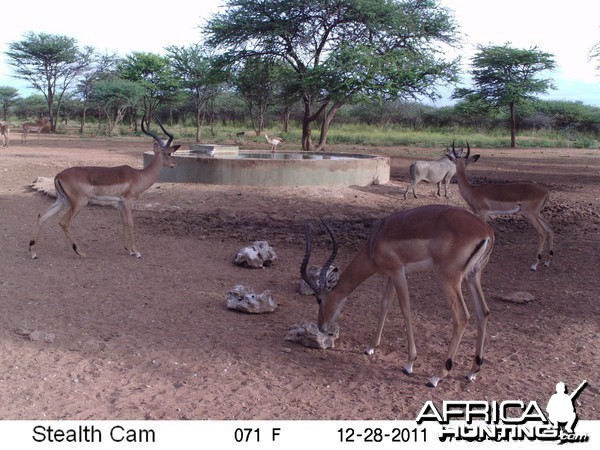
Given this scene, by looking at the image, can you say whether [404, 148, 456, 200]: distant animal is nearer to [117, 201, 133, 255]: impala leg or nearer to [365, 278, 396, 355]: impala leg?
[117, 201, 133, 255]: impala leg

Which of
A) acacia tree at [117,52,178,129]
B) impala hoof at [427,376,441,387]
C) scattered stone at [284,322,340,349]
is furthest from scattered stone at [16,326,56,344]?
acacia tree at [117,52,178,129]

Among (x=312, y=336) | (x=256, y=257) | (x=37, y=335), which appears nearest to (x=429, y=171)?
(x=256, y=257)

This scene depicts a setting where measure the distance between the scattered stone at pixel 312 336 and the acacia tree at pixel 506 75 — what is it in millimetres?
31793

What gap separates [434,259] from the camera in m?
4.62

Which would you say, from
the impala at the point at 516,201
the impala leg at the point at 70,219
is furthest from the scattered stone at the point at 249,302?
the impala at the point at 516,201

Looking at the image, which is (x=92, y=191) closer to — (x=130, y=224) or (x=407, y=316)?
(x=130, y=224)

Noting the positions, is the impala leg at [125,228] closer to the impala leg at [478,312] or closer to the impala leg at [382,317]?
the impala leg at [382,317]

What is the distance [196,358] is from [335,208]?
7.01m

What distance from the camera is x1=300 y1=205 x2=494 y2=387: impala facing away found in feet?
14.9

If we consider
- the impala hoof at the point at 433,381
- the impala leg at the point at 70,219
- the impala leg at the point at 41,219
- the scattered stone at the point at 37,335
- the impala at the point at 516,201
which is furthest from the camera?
the impala at the point at 516,201

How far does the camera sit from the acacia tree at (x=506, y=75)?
1363 inches

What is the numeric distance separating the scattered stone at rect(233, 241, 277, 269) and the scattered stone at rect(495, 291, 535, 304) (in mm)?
2811

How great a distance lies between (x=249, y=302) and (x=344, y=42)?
61.1 feet

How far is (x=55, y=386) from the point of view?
13.9 ft
